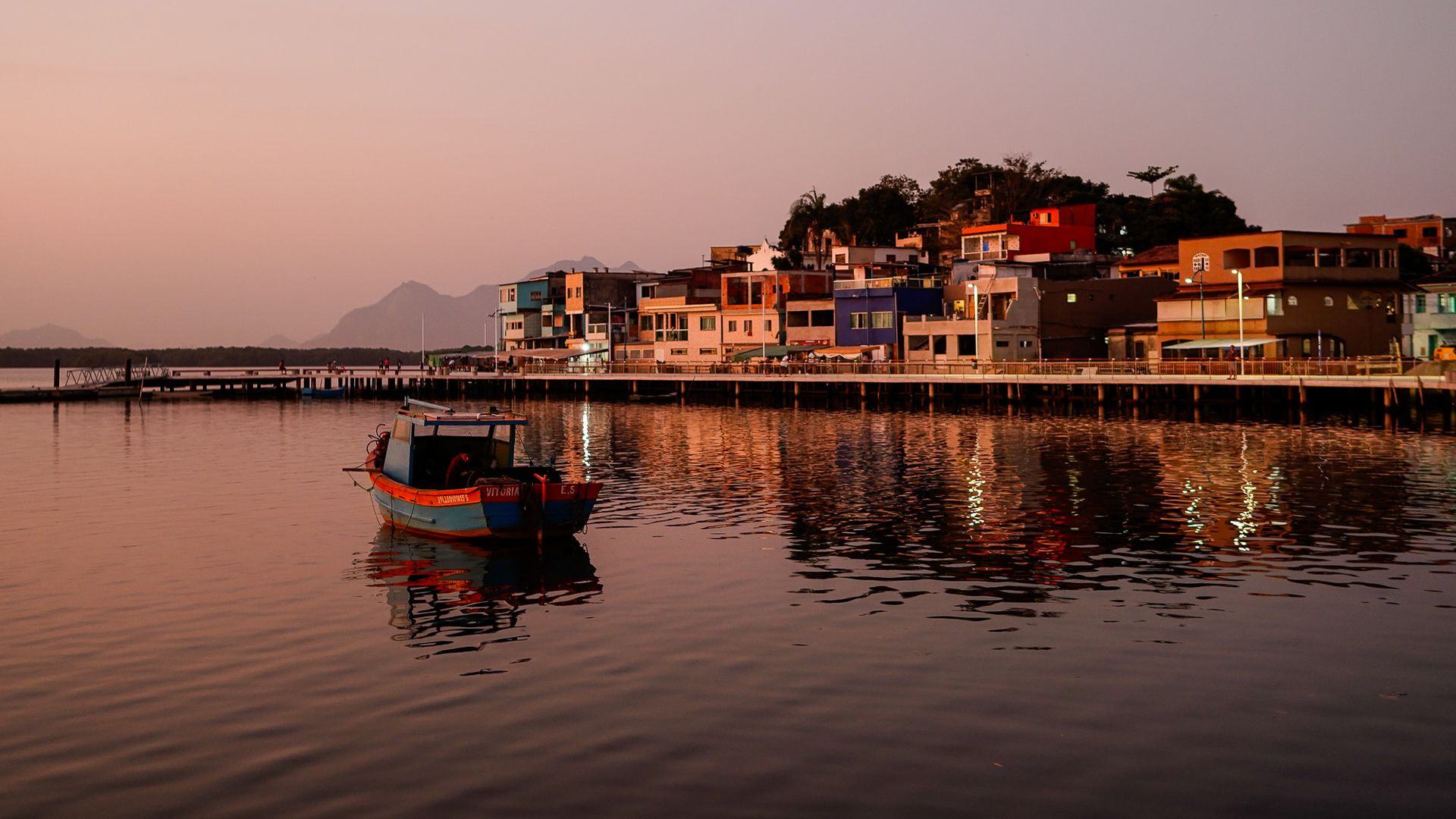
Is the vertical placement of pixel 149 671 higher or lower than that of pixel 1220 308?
lower

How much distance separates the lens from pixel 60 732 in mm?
16203

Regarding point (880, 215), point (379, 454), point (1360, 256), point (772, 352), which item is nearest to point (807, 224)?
point (880, 215)

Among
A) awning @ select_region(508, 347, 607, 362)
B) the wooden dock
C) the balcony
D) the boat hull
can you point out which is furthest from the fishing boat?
awning @ select_region(508, 347, 607, 362)

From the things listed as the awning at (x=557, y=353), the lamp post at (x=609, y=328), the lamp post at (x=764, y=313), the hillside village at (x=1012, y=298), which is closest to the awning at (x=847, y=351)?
the hillside village at (x=1012, y=298)

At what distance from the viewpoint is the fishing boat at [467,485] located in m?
30.5

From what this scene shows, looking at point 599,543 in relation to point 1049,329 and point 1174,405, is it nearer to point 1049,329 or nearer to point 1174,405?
point 1174,405

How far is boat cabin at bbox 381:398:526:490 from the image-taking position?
33.9 metres

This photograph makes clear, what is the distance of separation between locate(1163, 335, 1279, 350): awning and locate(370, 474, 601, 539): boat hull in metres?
60.4

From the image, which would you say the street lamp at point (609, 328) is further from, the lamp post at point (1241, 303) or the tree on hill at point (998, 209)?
the lamp post at point (1241, 303)

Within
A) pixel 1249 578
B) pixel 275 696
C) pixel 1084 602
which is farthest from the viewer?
pixel 1249 578

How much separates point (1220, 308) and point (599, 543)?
6584 centimetres

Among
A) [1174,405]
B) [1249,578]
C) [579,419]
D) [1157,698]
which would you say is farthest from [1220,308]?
[1157,698]

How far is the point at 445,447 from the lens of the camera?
3500 cm

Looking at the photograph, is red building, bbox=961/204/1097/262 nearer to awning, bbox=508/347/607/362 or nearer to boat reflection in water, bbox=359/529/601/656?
awning, bbox=508/347/607/362
